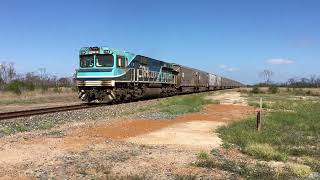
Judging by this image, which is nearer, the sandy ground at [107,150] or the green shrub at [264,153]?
the sandy ground at [107,150]

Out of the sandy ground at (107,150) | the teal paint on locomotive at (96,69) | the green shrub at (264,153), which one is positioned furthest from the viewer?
the teal paint on locomotive at (96,69)

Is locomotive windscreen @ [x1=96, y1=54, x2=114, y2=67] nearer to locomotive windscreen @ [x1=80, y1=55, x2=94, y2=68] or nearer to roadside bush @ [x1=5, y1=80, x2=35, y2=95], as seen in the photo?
locomotive windscreen @ [x1=80, y1=55, x2=94, y2=68]

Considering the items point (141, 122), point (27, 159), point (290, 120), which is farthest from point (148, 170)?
point (290, 120)

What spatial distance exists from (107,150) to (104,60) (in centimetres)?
1712

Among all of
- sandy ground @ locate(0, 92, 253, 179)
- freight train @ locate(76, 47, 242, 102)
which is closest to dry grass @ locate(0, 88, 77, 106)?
freight train @ locate(76, 47, 242, 102)

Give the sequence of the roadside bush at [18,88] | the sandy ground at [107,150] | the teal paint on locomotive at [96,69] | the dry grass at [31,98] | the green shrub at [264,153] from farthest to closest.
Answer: the roadside bush at [18,88], the dry grass at [31,98], the teal paint on locomotive at [96,69], the green shrub at [264,153], the sandy ground at [107,150]

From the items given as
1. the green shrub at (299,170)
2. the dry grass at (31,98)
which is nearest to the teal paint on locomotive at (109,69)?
the dry grass at (31,98)

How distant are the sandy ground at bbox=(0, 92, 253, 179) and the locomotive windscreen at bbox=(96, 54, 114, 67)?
1104 cm

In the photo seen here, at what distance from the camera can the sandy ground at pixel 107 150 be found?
8945 millimetres

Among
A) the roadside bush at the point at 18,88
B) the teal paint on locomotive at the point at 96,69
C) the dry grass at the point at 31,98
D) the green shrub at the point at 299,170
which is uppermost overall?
the teal paint on locomotive at the point at 96,69

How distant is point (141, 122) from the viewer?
1811 centimetres

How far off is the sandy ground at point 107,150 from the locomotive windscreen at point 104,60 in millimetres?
11036

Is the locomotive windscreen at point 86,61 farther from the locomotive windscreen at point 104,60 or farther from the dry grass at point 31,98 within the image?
the dry grass at point 31,98

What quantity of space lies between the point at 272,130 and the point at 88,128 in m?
6.88
